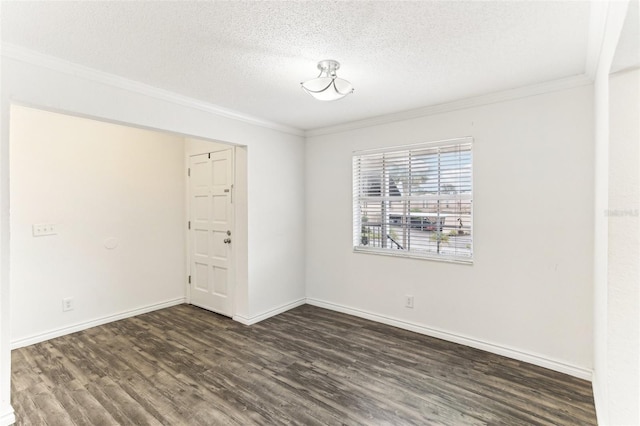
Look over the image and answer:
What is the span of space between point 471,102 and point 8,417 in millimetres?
4285

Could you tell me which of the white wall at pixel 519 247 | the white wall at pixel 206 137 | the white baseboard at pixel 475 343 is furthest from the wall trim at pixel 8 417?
the white wall at pixel 519 247

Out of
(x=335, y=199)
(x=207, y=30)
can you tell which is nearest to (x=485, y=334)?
(x=335, y=199)

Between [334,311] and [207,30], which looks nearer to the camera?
[207,30]

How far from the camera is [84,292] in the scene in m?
3.53

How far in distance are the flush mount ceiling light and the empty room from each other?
0.05ft

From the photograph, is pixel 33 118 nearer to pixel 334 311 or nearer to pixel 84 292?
pixel 84 292

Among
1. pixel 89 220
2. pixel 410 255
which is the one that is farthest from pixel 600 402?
pixel 89 220

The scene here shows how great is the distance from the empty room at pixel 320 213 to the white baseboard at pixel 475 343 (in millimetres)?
18

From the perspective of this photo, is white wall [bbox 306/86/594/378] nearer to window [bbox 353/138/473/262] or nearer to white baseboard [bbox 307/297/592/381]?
A: white baseboard [bbox 307/297/592/381]

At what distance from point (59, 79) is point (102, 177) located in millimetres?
1708

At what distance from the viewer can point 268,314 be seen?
3898mm

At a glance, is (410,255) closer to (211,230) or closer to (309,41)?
(309,41)

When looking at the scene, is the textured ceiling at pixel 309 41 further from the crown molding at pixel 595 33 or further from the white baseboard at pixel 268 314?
the white baseboard at pixel 268 314

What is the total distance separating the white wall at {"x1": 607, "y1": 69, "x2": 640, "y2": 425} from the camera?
1.39 meters
